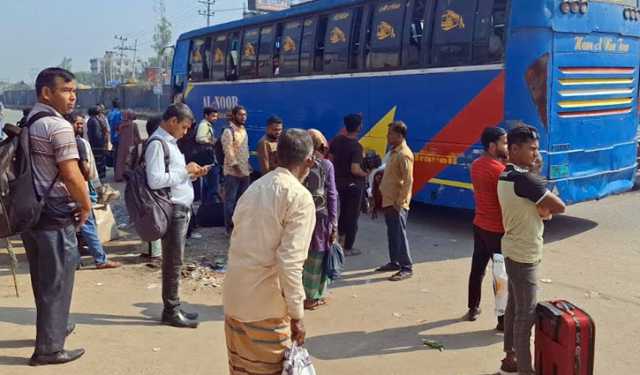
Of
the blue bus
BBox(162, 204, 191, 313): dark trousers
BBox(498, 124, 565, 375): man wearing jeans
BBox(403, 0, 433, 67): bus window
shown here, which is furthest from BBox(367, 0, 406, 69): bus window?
BBox(498, 124, 565, 375): man wearing jeans

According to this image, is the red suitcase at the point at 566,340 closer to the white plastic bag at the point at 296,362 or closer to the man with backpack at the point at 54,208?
the white plastic bag at the point at 296,362

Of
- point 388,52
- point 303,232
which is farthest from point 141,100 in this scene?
point 303,232

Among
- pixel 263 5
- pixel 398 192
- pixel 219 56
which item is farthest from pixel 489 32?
pixel 263 5

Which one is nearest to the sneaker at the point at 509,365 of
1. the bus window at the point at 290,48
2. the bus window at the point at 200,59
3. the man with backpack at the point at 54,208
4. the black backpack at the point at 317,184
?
the black backpack at the point at 317,184

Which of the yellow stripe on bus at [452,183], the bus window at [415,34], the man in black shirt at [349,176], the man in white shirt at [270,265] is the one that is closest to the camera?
the man in white shirt at [270,265]

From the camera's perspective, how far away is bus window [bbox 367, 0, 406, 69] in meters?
9.20

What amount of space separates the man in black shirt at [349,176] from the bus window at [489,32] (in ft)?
6.72

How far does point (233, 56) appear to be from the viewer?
532 inches

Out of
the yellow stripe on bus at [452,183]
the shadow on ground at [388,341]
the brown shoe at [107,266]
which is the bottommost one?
the shadow on ground at [388,341]

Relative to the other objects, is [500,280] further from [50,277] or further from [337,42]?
[337,42]

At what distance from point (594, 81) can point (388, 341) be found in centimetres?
516

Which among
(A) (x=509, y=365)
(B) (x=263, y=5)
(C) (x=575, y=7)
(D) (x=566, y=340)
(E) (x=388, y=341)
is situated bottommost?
(E) (x=388, y=341)

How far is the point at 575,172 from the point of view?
8016 mm

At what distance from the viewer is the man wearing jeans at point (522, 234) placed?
3.75 m
